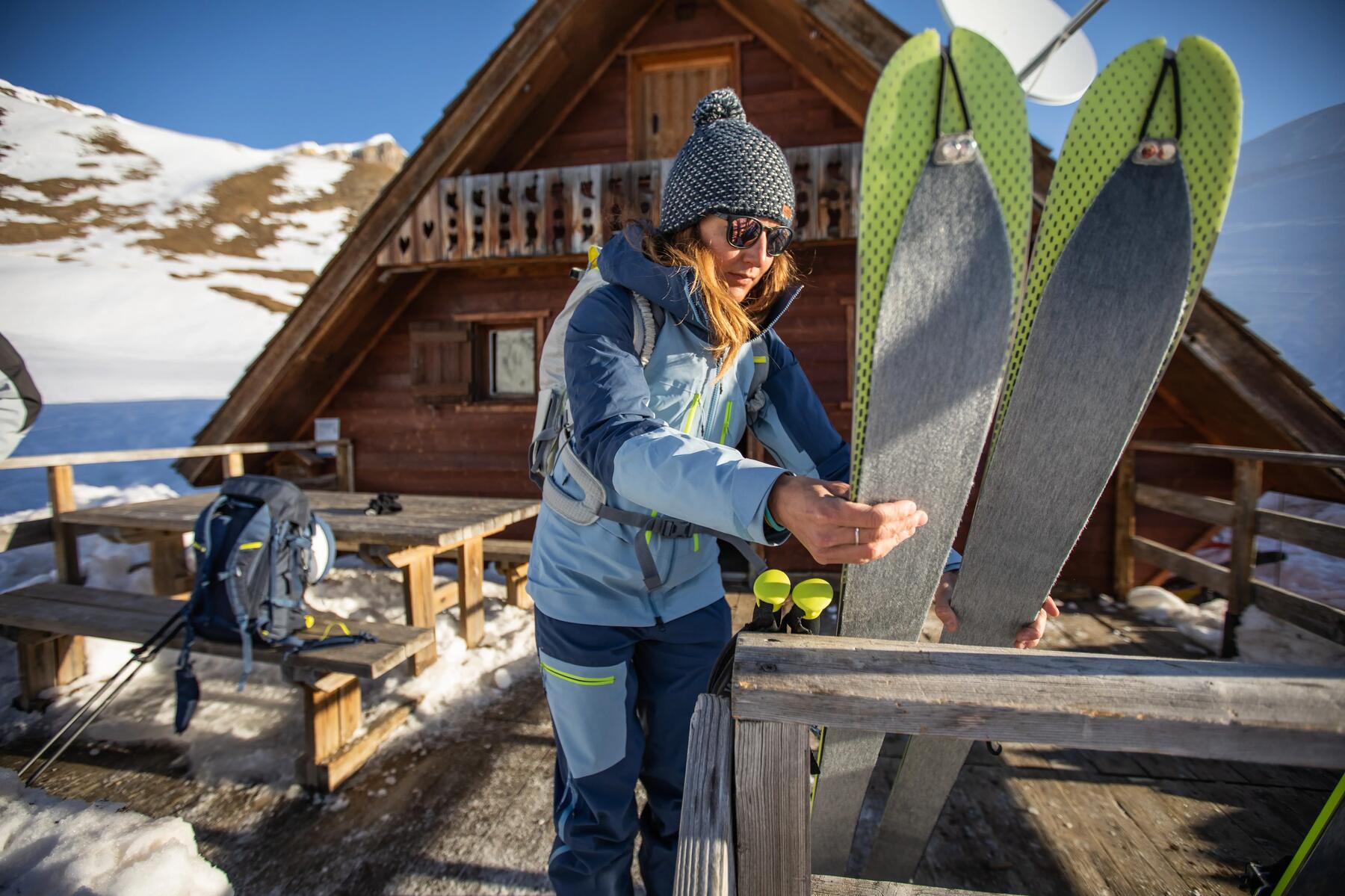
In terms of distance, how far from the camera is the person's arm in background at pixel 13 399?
3311 millimetres

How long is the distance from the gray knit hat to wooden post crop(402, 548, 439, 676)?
3.03m

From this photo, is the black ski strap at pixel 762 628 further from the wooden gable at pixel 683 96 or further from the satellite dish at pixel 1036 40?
the wooden gable at pixel 683 96

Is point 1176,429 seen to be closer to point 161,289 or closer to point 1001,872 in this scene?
point 1001,872

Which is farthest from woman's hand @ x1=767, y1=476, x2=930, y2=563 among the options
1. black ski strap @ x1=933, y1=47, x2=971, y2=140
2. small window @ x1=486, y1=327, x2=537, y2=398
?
small window @ x1=486, y1=327, x2=537, y2=398

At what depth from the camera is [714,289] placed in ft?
4.05

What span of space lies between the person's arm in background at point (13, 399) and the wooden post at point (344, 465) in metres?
2.93

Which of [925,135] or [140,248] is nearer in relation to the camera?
[925,135]

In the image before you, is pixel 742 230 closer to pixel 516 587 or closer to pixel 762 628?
pixel 762 628

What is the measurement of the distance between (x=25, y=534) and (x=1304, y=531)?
8.76 m

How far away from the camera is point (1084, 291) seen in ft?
3.66

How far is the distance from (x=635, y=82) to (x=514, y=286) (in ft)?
8.71

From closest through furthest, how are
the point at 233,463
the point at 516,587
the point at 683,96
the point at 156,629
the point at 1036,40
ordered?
1. the point at 156,629
2. the point at 1036,40
3. the point at 516,587
4. the point at 233,463
5. the point at 683,96

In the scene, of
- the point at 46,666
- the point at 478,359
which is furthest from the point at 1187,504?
the point at 46,666

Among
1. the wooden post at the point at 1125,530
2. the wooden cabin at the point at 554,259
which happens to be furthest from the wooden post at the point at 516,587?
the wooden post at the point at 1125,530
